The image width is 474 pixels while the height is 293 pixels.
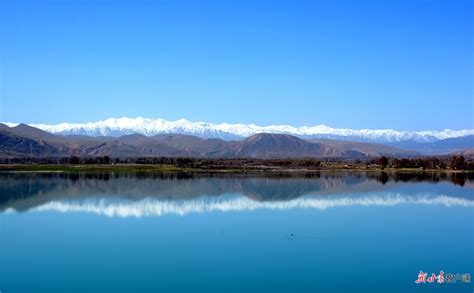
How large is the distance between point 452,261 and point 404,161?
8702 centimetres

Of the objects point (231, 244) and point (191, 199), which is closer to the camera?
point (231, 244)

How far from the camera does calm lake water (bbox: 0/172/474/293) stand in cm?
1394

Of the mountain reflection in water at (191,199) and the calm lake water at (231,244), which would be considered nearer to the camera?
the calm lake water at (231,244)

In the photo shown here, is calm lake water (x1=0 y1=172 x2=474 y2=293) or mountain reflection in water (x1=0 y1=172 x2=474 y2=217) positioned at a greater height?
mountain reflection in water (x1=0 y1=172 x2=474 y2=217)

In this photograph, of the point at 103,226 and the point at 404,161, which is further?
the point at 404,161

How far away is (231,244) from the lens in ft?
61.8

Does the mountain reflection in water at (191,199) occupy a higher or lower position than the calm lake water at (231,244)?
higher

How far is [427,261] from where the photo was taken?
53.4ft

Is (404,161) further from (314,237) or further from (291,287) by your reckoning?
(291,287)

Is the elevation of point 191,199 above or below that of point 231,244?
above

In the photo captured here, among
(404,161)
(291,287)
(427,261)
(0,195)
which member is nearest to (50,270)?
(291,287)

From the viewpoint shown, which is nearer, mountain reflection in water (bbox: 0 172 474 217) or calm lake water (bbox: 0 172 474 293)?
calm lake water (bbox: 0 172 474 293)

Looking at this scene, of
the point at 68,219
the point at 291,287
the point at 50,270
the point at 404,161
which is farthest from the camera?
the point at 404,161

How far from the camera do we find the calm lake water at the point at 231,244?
13938mm
